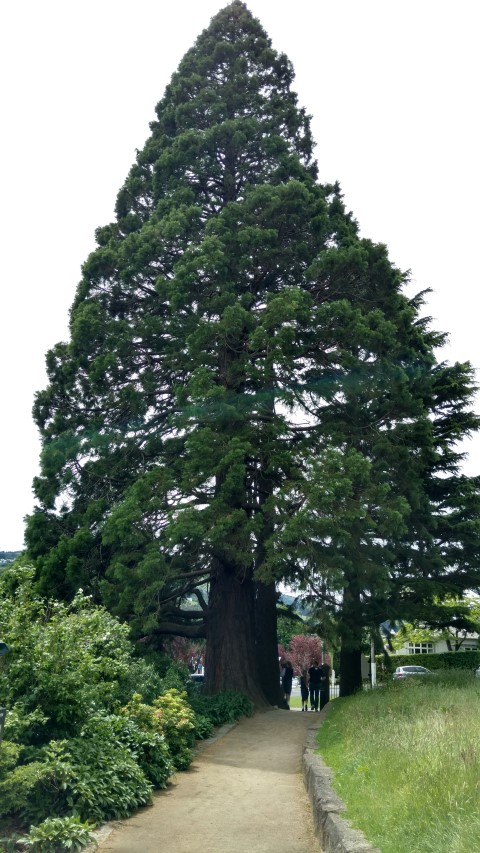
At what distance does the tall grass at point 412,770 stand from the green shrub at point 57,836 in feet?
7.46

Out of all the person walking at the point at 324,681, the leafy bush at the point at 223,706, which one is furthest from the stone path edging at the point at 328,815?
the person walking at the point at 324,681

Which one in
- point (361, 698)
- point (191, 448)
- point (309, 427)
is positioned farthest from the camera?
point (309, 427)

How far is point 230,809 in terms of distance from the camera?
8.22 metres

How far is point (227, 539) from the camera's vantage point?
1457cm

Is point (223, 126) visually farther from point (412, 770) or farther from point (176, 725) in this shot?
point (412, 770)

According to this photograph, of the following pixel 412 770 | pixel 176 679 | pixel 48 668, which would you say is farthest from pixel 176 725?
pixel 412 770

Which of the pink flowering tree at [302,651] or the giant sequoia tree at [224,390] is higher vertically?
the giant sequoia tree at [224,390]

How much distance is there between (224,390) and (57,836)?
993cm

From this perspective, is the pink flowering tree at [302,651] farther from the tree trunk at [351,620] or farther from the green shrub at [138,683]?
the green shrub at [138,683]

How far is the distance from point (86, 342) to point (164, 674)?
25.0 feet

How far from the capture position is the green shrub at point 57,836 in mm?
6168

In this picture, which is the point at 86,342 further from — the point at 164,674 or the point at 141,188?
the point at 164,674

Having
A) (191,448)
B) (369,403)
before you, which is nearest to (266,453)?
(191,448)

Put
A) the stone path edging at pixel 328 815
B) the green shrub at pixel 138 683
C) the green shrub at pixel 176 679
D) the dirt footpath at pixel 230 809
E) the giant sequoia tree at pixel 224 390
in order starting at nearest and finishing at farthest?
the stone path edging at pixel 328 815, the dirt footpath at pixel 230 809, the green shrub at pixel 138 683, the green shrub at pixel 176 679, the giant sequoia tree at pixel 224 390
